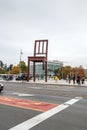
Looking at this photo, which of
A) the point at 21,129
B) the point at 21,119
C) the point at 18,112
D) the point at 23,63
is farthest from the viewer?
the point at 23,63

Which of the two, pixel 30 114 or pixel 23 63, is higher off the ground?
pixel 23 63

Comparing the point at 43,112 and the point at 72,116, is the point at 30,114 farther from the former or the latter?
the point at 72,116

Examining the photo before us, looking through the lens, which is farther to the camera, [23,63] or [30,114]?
[23,63]

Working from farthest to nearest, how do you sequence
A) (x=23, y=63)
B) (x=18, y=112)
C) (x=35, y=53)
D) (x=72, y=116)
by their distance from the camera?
(x=23, y=63), (x=35, y=53), (x=18, y=112), (x=72, y=116)

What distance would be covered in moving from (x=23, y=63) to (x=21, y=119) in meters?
107

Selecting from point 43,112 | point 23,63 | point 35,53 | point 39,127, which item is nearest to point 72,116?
point 43,112

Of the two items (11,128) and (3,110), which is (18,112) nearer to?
(3,110)

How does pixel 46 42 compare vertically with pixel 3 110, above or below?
above

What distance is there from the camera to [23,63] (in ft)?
380

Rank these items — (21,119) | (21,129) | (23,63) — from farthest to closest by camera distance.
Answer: (23,63)
(21,119)
(21,129)

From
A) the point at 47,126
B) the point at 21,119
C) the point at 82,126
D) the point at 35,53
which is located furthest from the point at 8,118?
the point at 35,53

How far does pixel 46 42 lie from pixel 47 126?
33.5 m

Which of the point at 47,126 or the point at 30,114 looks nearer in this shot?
the point at 47,126

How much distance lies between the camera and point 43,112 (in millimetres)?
10320
